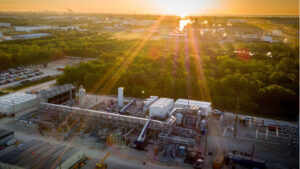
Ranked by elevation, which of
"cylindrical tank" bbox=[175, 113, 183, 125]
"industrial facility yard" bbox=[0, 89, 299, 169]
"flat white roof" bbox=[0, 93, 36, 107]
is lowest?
"industrial facility yard" bbox=[0, 89, 299, 169]

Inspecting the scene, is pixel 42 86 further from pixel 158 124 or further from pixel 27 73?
pixel 158 124

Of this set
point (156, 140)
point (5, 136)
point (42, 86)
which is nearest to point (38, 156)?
point (5, 136)

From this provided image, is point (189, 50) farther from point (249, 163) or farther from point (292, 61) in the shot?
point (249, 163)

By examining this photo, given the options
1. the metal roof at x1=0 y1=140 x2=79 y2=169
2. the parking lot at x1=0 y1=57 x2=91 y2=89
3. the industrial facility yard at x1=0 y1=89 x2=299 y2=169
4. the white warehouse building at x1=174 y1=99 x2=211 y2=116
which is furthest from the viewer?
the parking lot at x1=0 y1=57 x2=91 y2=89

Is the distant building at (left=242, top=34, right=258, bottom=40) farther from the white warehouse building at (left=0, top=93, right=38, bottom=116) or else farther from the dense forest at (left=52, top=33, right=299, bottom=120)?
the white warehouse building at (left=0, top=93, right=38, bottom=116)

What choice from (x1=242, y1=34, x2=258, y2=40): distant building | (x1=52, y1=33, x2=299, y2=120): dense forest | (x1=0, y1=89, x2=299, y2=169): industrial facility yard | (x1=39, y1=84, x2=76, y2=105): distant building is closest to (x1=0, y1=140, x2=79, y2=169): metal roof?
(x1=0, y1=89, x2=299, y2=169): industrial facility yard

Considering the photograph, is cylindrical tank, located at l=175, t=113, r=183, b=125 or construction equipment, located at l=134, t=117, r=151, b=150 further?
cylindrical tank, located at l=175, t=113, r=183, b=125

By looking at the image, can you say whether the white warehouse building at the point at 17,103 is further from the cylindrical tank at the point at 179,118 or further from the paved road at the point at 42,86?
the cylindrical tank at the point at 179,118
